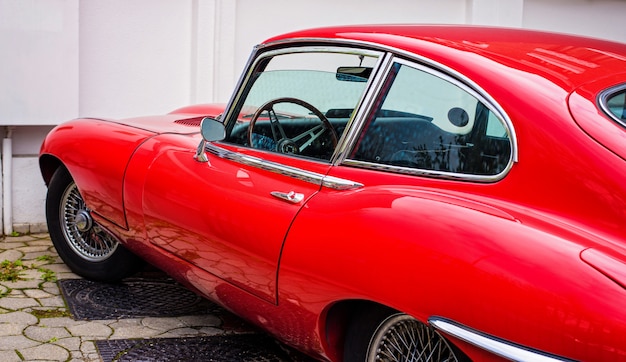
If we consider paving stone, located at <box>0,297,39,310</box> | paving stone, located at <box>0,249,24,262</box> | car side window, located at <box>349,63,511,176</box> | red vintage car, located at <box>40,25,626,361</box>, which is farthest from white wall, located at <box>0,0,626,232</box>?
car side window, located at <box>349,63,511,176</box>

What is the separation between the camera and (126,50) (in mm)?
6516

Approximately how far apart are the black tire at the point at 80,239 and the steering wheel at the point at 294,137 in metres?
1.45

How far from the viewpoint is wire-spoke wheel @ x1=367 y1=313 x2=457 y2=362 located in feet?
8.37

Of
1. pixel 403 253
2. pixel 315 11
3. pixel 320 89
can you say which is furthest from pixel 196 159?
pixel 315 11

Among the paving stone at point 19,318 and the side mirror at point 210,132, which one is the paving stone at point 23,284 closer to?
the paving stone at point 19,318

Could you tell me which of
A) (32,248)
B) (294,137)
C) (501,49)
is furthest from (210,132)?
(32,248)

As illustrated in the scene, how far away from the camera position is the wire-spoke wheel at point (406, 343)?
2.55 metres

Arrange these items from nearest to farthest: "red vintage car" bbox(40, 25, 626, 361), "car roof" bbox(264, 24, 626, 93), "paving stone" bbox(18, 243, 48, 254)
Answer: "red vintage car" bbox(40, 25, 626, 361), "car roof" bbox(264, 24, 626, 93), "paving stone" bbox(18, 243, 48, 254)

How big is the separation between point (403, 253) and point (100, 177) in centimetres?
235

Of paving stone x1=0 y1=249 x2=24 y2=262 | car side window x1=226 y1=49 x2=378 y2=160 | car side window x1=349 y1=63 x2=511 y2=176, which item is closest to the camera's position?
car side window x1=349 y1=63 x2=511 y2=176

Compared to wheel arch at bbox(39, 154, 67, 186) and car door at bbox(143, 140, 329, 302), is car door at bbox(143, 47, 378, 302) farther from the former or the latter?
wheel arch at bbox(39, 154, 67, 186)

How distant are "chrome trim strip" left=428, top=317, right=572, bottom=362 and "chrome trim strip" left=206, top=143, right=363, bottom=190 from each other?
0.74 meters

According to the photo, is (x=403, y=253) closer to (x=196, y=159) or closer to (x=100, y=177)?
(x=196, y=159)

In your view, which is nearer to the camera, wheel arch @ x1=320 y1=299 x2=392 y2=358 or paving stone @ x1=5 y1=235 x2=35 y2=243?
wheel arch @ x1=320 y1=299 x2=392 y2=358
